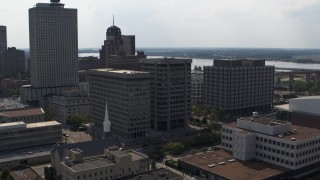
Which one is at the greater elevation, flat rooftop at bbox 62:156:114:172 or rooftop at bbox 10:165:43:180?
flat rooftop at bbox 62:156:114:172

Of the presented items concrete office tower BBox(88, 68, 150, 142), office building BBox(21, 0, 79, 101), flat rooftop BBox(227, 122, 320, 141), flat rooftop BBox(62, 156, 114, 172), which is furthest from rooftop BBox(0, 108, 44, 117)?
flat rooftop BBox(227, 122, 320, 141)

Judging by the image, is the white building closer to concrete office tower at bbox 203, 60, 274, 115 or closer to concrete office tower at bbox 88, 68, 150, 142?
concrete office tower at bbox 88, 68, 150, 142

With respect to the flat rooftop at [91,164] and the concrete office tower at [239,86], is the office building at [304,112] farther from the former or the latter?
the flat rooftop at [91,164]

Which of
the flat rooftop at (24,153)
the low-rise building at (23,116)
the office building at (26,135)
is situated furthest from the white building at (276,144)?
the low-rise building at (23,116)

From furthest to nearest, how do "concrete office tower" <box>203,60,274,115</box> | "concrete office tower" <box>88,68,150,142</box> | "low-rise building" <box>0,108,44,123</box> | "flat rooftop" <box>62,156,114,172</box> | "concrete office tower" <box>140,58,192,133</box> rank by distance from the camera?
"concrete office tower" <box>203,60,274,115</box> → "low-rise building" <box>0,108,44,123</box> → "concrete office tower" <box>140,58,192,133</box> → "concrete office tower" <box>88,68,150,142</box> → "flat rooftop" <box>62,156,114,172</box>

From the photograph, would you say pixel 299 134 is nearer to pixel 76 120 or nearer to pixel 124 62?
pixel 76 120

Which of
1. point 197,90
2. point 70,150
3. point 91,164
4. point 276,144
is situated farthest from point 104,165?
point 197,90

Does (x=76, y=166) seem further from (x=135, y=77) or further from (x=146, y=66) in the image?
(x=146, y=66)


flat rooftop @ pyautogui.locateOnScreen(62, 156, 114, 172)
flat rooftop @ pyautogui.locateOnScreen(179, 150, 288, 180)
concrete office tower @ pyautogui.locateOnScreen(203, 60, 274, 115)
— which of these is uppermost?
concrete office tower @ pyautogui.locateOnScreen(203, 60, 274, 115)
